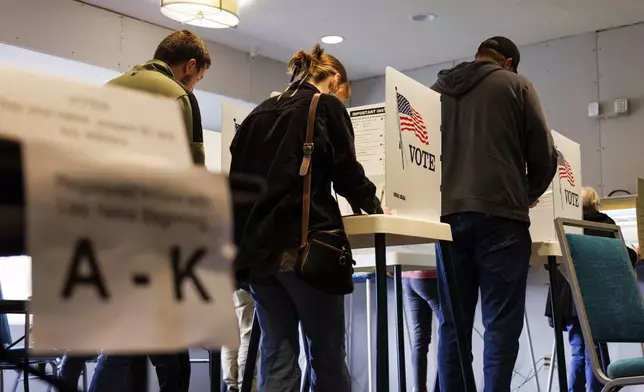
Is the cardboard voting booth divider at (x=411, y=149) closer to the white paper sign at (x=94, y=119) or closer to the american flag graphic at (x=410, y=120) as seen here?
the american flag graphic at (x=410, y=120)

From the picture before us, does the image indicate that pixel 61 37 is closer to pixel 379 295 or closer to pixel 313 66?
pixel 313 66

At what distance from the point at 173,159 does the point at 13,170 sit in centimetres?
9

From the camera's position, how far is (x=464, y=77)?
211cm

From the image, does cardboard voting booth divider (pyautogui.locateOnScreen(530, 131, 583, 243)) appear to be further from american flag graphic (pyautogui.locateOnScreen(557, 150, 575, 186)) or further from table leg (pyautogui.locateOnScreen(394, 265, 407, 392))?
table leg (pyautogui.locateOnScreen(394, 265, 407, 392))

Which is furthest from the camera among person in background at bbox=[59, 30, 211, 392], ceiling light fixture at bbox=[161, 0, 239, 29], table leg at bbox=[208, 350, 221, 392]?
ceiling light fixture at bbox=[161, 0, 239, 29]

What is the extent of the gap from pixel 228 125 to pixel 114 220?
208 centimetres

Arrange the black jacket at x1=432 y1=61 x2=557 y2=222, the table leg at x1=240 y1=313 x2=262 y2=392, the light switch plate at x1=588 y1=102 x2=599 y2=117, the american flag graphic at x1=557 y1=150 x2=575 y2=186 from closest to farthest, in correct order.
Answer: the table leg at x1=240 y1=313 x2=262 y2=392 < the black jacket at x1=432 y1=61 x2=557 y2=222 < the american flag graphic at x1=557 y1=150 x2=575 y2=186 < the light switch plate at x1=588 y1=102 x2=599 y2=117

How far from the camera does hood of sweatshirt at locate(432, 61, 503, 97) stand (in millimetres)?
2086

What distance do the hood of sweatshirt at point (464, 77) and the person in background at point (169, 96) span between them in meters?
0.75

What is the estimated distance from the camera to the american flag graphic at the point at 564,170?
2.83 metres

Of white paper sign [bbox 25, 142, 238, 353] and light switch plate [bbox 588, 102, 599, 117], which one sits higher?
light switch plate [bbox 588, 102, 599, 117]

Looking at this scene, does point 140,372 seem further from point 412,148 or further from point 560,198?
point 560,198

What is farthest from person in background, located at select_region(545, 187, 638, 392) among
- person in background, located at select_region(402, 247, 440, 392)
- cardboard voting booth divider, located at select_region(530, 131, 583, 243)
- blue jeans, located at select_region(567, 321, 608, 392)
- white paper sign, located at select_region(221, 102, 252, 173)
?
white paper sign, located at select_region(221, 102, 252, 173)

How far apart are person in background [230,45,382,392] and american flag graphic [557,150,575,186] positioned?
1.49m
